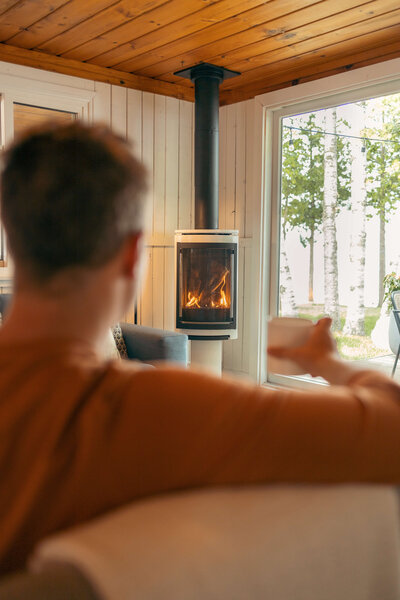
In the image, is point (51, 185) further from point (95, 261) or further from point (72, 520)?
point (72, 520)

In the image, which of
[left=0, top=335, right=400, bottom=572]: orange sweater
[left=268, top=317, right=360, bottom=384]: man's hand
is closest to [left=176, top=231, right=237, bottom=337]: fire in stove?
[left=268, top=317, right=360, bottom=384]: man's hand

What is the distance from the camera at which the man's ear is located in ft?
2.03

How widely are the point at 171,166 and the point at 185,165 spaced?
0.47 feet

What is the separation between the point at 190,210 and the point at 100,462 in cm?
463

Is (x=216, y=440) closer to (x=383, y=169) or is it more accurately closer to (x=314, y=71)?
(x=383, y=169)

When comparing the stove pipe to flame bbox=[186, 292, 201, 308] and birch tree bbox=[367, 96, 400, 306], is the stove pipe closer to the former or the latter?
flame bbox=[186, 292, 201, 308]

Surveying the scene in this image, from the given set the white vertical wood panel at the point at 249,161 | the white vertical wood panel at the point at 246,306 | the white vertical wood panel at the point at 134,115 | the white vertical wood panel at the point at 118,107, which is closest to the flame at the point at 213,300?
the white vertical wood panel at the point at 246,306

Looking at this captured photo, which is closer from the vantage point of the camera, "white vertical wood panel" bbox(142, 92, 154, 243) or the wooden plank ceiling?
the wooden plank ceiling

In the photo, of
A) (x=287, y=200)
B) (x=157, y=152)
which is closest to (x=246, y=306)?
(x=287, y=200)

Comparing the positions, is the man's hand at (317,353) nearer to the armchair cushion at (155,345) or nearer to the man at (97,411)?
the man at (97,411)

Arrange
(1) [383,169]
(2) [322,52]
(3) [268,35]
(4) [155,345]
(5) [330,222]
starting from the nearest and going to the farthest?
(4) [155,345], (3) [268,35], (2) [322,52], (1) [383,169], (5) [330,222]

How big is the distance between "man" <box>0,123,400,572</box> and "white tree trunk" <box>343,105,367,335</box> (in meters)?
3.86

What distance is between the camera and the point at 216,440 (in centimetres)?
52

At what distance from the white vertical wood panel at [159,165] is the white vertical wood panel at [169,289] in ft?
0.71
